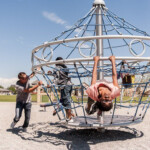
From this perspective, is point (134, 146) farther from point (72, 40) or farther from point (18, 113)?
point (18, 113)

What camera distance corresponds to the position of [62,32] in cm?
464

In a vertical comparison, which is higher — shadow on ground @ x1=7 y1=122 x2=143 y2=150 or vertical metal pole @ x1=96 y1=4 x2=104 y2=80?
vertical metal pole @ x1=96 y1=4 x2=104 y2=80

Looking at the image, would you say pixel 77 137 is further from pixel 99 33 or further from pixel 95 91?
pixel 99 33

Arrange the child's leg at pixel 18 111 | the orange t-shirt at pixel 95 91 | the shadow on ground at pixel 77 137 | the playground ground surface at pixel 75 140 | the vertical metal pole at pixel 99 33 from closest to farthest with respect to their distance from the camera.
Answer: the orange t-shirt at pixel 95 91 → the playground ground surface at pixel 75 140 → the shadow on ground at pixel 77 137 → the vertical metal pole at pixel 99 33 → the child's leg at pixel 18 111

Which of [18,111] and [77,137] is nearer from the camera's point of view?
[77,137]

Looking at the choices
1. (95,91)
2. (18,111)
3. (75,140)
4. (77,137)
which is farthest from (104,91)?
(18,111)

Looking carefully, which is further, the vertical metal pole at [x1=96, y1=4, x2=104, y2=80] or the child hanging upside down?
the vertical metal pole at [x1=96, y1=4, x2=104, y2=80]

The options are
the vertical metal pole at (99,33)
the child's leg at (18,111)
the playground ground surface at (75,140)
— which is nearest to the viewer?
the playground ground surface at (75,140)

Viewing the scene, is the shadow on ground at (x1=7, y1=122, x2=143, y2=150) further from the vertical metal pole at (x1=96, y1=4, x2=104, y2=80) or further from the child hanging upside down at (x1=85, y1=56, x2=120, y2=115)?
the vertical metal pole at (x1=96, y1=4, x2=104, y2=80)

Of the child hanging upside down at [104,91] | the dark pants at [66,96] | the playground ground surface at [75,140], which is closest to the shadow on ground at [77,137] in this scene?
the playground ground surface at [75,140]

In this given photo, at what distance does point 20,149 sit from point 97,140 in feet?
4.54

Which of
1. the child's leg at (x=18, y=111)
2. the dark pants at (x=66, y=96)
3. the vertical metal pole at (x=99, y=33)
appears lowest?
the child's leg at (x=18, y=111)

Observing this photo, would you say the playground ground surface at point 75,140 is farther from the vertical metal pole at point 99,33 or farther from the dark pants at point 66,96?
the vertical metal pole at point 99,33

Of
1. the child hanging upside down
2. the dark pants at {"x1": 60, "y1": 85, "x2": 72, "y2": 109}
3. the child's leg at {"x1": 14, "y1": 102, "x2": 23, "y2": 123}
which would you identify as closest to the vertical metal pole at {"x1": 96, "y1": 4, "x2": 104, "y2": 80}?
the dark pants at {"x1": 60, "y1": 85, "x2": 72, "y2": 109}
